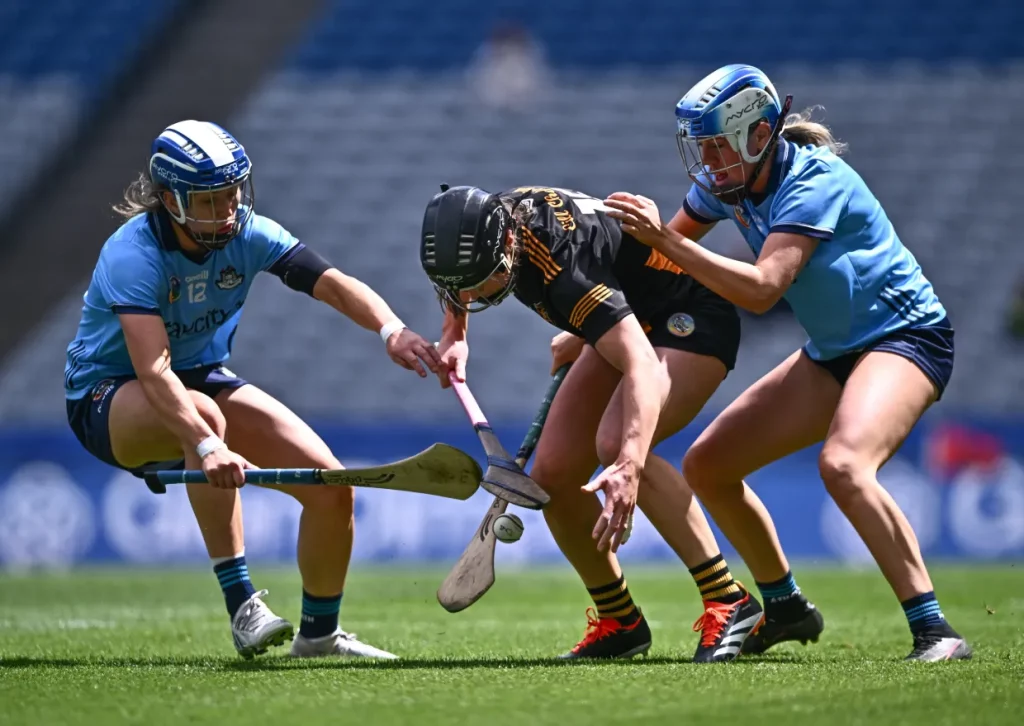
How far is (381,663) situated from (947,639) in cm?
183

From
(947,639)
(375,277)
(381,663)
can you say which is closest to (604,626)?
(381,663)

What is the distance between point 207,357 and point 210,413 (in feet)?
1.34

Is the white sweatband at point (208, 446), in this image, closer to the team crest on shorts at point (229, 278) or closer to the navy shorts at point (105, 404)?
the navy shorts at point (105, 404)

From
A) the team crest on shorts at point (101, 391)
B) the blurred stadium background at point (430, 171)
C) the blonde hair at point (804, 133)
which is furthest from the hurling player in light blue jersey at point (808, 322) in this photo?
the blurred stadium background at point (430, 171)

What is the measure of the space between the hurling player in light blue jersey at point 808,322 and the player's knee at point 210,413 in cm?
159

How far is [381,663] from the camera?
4.74 meters

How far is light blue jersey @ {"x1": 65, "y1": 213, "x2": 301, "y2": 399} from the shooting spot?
485 cm

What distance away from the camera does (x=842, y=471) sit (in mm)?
4457

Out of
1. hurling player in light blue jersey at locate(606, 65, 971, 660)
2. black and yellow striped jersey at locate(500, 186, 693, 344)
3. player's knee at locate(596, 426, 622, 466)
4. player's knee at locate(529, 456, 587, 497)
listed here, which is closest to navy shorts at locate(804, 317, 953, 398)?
hurling player in light blue jersey at locate(606, 65, 971, 660)

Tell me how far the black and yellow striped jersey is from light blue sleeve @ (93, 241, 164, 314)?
124 cm

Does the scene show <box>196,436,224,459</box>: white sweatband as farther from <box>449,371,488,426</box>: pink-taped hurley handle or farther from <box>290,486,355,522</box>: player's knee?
<box>449,371,488,426</box>: pink-taped hurley handle

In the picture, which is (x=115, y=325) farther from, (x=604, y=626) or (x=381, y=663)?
(x=604, y=626)

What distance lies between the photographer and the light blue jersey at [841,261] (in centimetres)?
464

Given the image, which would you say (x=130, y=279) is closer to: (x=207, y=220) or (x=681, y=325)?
(x=207, y=220)
